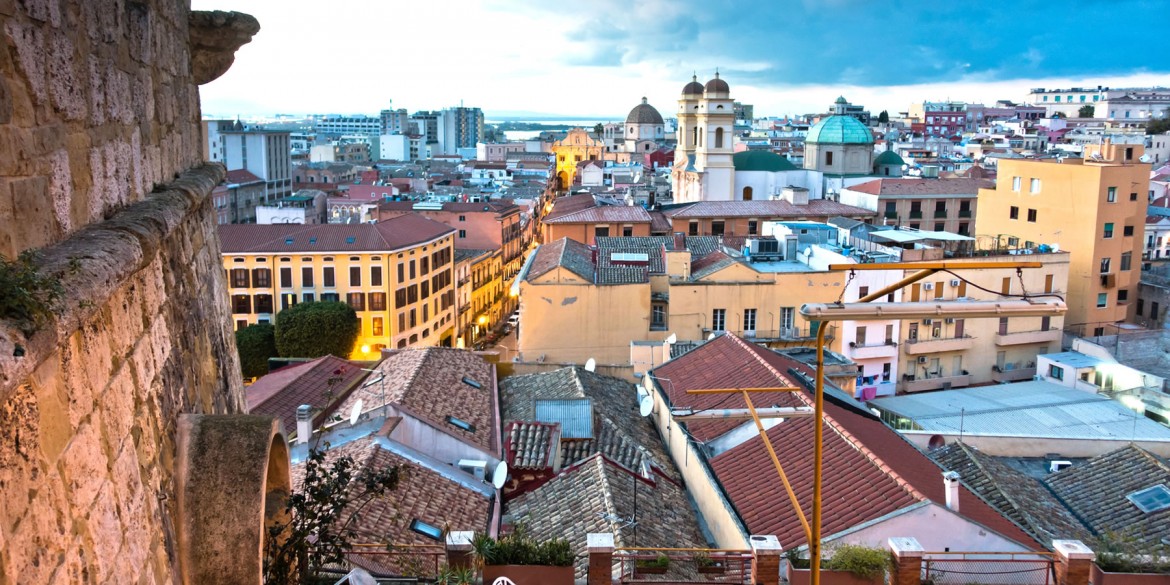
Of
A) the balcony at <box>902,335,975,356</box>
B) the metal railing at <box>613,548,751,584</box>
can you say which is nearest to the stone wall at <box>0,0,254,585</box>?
the metal railing at <box>613,548,751,584</box>

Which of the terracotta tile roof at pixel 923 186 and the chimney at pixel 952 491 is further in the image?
the terracotta tile roof at pixel 923 186

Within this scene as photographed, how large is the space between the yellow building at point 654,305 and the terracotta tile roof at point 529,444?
27.8 ft

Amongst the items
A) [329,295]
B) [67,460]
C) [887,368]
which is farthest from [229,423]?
[329,295]

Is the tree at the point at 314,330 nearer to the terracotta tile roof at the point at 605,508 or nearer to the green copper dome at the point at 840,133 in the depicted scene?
the terracotta tile roof at the point at 605,508

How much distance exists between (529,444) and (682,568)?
4.81 metres

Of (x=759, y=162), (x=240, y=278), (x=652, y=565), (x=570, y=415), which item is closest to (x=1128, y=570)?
(x=652, y=565)

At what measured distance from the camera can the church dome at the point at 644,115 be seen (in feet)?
377

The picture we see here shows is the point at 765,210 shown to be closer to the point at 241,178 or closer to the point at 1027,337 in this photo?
the point at 1027,337

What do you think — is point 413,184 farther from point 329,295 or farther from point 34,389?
point 34,389

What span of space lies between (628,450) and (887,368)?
45.2ft

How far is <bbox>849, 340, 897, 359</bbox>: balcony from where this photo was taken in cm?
2556

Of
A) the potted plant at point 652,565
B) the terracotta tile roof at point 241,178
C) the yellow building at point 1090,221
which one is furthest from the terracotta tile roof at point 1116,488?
the terracotta tile roof at point 241,178

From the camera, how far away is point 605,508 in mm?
11984

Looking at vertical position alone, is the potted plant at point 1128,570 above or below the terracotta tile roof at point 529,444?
above
